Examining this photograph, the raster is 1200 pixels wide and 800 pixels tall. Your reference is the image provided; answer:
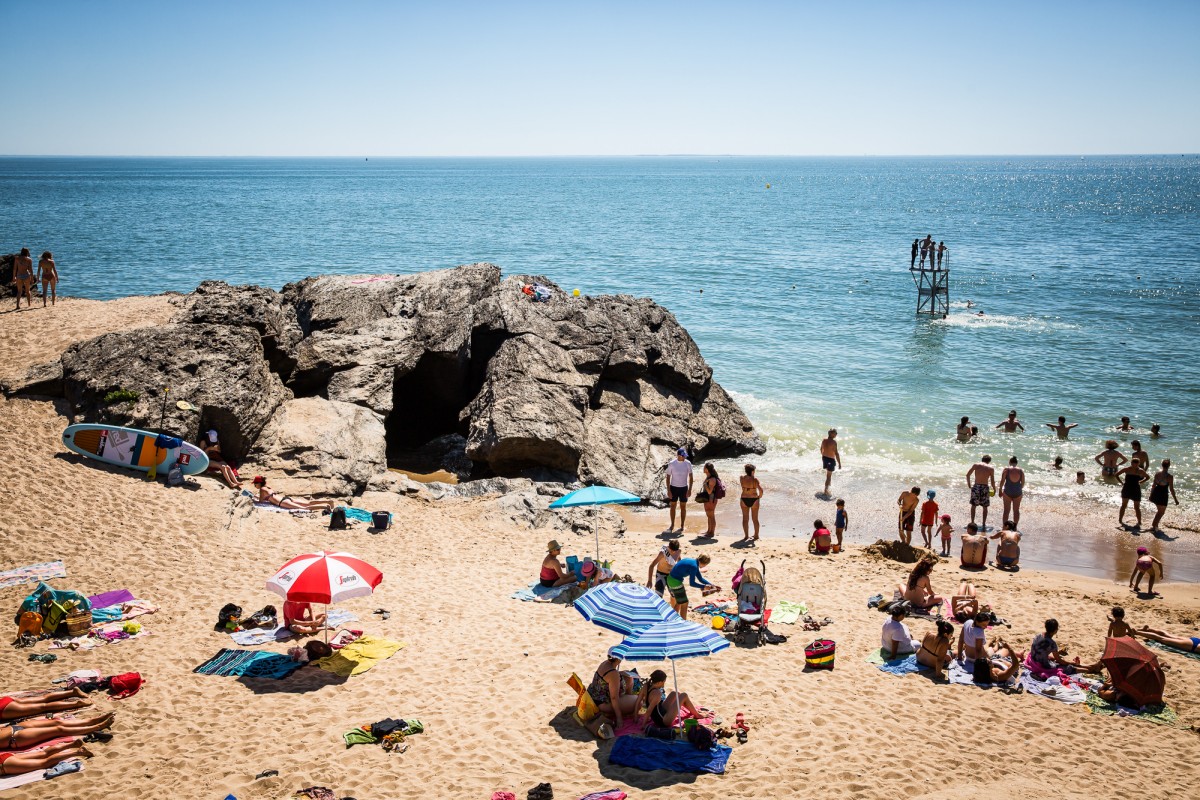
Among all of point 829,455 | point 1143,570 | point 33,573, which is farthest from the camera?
point 829,455

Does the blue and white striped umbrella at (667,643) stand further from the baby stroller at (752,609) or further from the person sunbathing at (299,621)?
the person sunbathing at (299,621)

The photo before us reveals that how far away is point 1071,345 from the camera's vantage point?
3306 cm

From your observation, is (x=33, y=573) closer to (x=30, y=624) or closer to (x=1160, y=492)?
(x=30, y=624)

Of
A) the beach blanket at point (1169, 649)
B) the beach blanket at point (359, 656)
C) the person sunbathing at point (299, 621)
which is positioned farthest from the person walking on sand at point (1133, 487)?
the person sunbathing at point (299, 621)

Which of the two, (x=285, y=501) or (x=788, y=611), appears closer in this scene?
(x=788, y=611)

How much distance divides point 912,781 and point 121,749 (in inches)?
306

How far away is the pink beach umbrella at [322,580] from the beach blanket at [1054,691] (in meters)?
8.10

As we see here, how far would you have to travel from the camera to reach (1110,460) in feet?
63.8

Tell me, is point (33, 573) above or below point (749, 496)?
below

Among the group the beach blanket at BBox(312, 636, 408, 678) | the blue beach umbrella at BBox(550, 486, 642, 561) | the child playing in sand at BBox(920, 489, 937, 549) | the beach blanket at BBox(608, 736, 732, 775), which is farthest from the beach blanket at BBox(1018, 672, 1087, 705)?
the beach blanket at BBox(312, 636, 408, 678)

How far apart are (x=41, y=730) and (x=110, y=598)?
337 cm

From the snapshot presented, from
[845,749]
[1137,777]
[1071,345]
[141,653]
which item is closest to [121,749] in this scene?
[141,653]

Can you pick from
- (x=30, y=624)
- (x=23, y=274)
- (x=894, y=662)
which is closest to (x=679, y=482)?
(x=894, y=662)

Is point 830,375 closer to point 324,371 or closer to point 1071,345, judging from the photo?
point 1071,345
